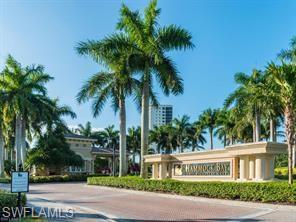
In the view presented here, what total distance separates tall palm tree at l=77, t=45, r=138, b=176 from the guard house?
364cm

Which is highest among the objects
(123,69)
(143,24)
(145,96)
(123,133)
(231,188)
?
(143,24)

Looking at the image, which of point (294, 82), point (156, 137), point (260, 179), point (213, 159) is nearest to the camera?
point (294, 82)

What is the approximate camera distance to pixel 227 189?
20188 mm

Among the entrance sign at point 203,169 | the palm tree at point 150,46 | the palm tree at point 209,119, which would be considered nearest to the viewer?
the entrance sign at point 203,169

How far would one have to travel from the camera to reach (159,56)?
91.4 feet

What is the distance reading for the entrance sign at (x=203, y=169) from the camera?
78.8ft

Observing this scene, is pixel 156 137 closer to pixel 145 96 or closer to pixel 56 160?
pixel 56 160

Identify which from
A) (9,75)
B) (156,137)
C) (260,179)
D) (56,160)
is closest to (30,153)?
(56,160)

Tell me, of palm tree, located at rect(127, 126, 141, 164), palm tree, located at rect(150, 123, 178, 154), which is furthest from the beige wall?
palm tree, located at rect(150, 123, 178, 154)

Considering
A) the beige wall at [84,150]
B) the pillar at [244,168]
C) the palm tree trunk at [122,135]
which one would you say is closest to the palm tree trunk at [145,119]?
the palm tree trunk at [122,135]

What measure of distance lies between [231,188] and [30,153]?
1287 inches

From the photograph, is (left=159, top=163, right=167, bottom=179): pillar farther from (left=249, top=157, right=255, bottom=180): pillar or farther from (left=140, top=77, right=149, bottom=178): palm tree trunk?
(left=249, top=157, right=255, bottom=180): pillar

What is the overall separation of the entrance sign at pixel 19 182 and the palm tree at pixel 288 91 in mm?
11552

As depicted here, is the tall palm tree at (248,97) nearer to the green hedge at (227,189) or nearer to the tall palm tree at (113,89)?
the tall palm tree at (113,89)
